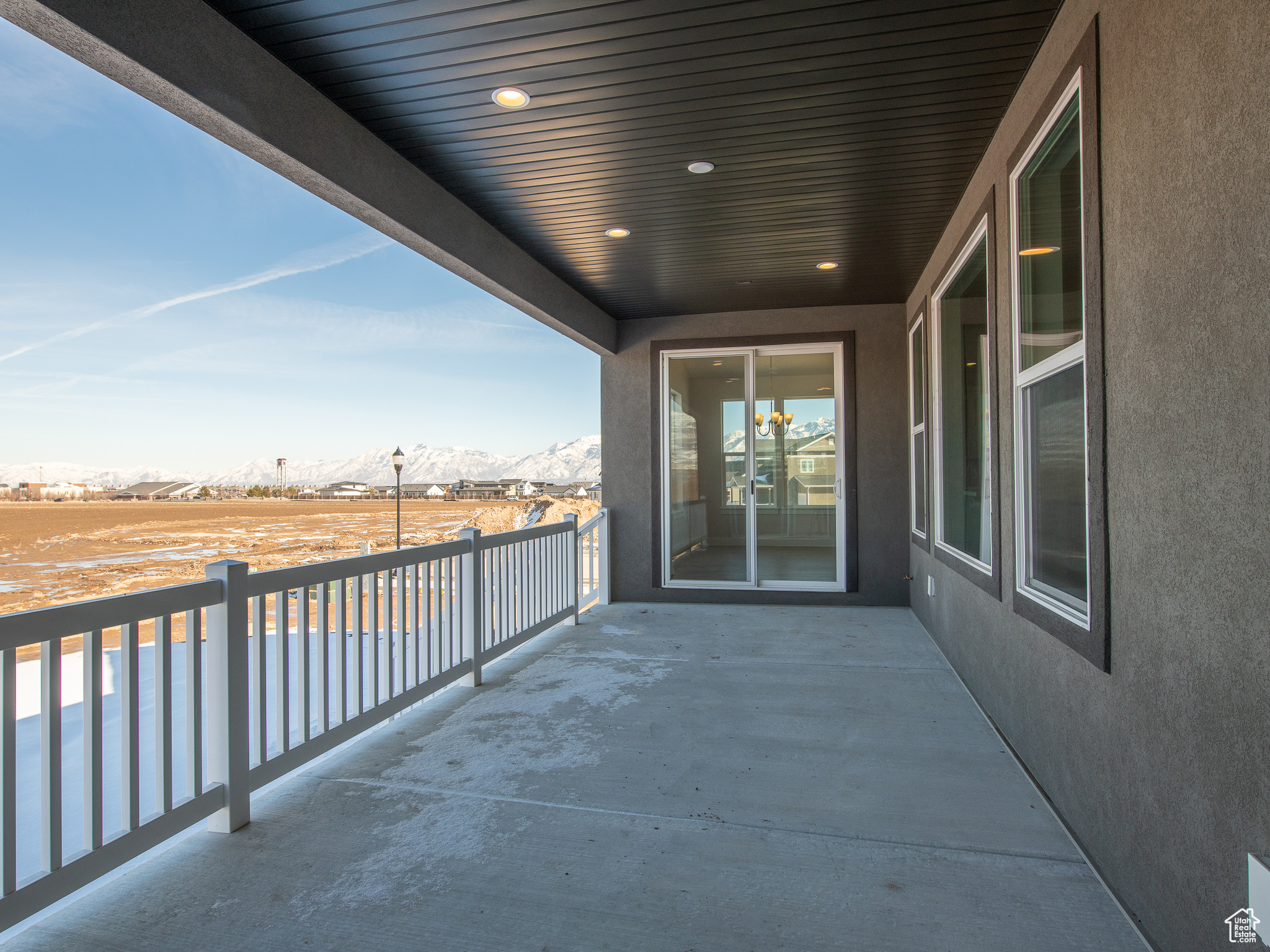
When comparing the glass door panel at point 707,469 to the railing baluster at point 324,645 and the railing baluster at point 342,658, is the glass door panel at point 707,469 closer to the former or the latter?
the railing baluster at point 342,658

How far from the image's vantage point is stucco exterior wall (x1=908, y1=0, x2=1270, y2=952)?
1172 millimetres

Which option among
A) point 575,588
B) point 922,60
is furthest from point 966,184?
point 575,588

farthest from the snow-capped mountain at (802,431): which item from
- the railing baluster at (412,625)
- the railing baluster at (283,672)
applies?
the railing baluster at (283,672)

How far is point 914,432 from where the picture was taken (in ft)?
17.4

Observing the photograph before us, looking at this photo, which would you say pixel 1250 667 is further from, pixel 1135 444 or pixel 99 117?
pixel 99 117

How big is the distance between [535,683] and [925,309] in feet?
11.7

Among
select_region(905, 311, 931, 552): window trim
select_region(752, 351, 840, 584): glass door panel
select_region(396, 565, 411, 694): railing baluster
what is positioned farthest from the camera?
select_region(752, 351, 840, 584): glass door panel

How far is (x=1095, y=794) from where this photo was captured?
1.89 m

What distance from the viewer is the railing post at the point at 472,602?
3549mm

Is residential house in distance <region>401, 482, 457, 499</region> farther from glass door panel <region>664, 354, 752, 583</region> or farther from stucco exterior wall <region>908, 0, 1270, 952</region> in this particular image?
stucco exterior wall <region>908, 0, 1270, 952</region>

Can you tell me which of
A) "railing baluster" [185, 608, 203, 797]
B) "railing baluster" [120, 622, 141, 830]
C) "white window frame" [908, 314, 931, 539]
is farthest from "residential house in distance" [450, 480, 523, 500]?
"railing baluster" [120, 622, 141, 830]

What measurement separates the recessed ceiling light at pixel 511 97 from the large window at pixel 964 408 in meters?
2.05

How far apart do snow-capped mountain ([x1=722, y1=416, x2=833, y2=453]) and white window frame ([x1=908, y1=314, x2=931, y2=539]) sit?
0.67m

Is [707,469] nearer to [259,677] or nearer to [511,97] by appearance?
[511,97]
